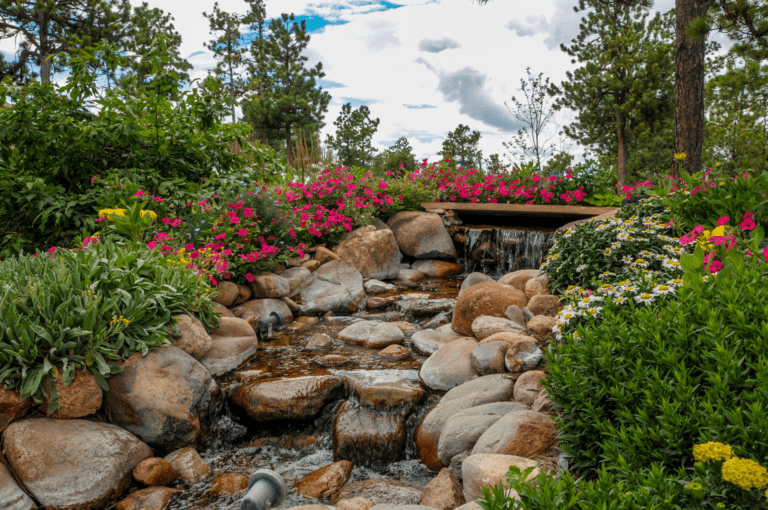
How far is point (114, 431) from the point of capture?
10.2 ft

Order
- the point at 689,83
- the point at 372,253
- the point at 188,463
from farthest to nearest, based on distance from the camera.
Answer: the point at 372,253
the point at 689,83
the point at 188,463

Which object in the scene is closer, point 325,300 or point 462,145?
point 325,300

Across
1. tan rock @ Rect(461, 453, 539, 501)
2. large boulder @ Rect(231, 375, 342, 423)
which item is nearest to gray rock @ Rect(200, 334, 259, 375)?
large boulder @ Rect(231, 375, 342, 423)

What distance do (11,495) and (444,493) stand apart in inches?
97.2

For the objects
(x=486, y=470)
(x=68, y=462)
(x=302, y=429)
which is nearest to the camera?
(x=486, y=470)

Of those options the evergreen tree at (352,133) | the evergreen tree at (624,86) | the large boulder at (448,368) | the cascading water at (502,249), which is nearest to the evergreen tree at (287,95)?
the evergreen tree at (352,133)

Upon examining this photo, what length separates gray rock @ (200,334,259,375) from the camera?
4180 mm

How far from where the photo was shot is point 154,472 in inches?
119

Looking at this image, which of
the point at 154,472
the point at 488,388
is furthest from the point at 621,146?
the point at 154,472

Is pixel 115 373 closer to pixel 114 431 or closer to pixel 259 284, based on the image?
pixel 114 431

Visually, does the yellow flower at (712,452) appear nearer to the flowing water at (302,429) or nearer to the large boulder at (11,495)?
the flowing water at (302,429)

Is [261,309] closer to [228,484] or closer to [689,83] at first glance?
[228,484]

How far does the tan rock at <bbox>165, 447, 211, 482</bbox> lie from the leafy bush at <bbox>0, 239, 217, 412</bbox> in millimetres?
699

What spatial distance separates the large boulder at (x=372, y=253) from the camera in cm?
755
